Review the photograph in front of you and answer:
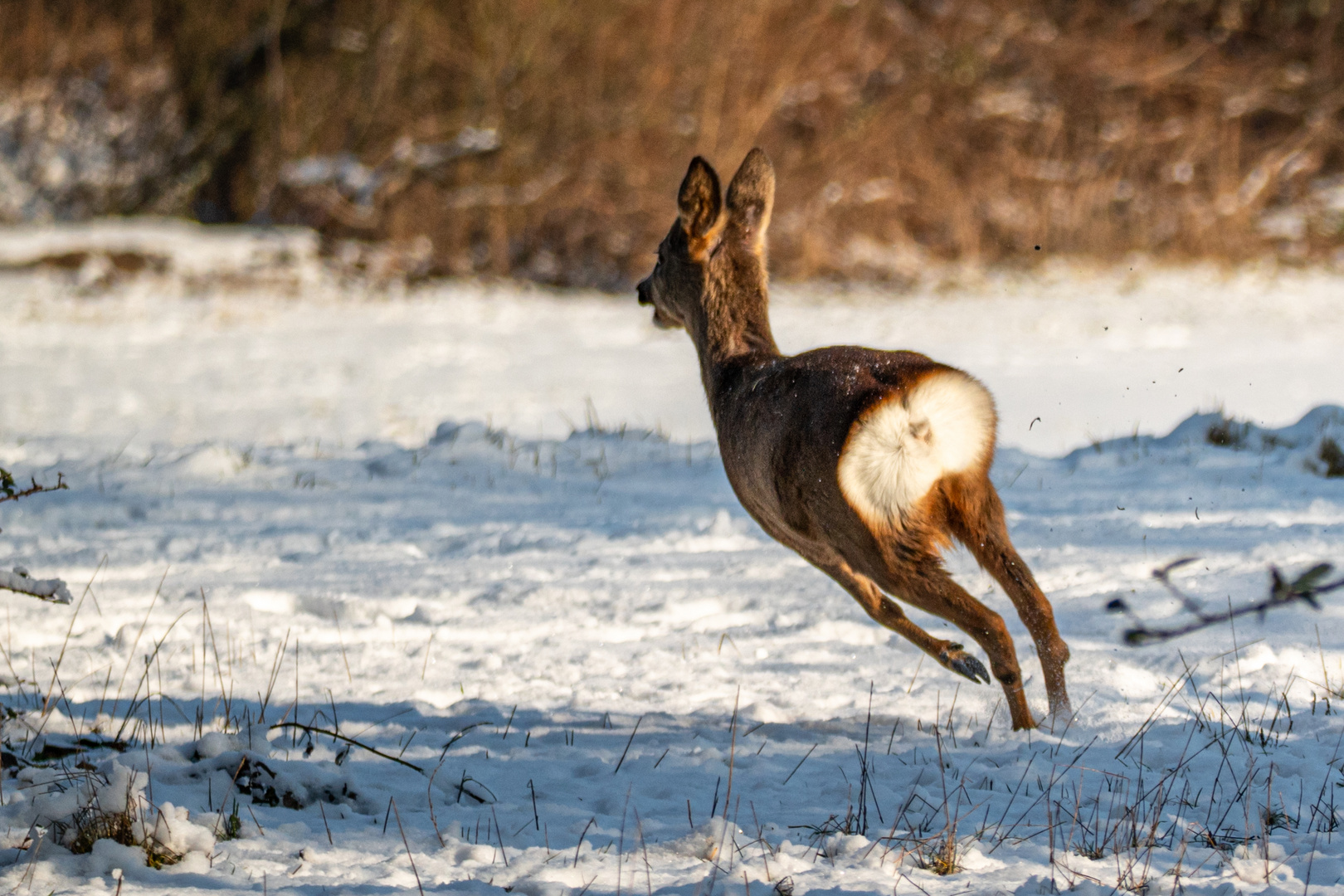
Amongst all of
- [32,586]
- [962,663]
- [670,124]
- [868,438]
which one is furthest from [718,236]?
[670,124]

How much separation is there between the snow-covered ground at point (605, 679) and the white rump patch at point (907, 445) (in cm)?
44

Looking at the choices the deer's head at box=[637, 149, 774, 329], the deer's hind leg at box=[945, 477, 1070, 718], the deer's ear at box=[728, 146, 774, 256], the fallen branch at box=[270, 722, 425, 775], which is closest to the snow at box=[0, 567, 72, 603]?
the fallen branch at box=[270, 722, 425, 775]

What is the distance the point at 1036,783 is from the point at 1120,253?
18266mm

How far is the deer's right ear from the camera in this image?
14.9 ft

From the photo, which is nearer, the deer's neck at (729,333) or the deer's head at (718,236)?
the deer's neck at (729,333)


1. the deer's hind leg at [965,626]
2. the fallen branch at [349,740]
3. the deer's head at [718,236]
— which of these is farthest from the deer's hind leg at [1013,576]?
the fallen branch at [349,740]

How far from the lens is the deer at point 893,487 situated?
10.9ft

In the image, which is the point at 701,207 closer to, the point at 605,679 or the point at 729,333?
the point at 729,333

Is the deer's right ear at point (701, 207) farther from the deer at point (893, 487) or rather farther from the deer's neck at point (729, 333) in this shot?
the deer at point (893, 487)

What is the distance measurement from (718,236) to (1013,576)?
5.83 feet

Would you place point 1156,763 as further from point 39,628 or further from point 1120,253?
point 1120,253

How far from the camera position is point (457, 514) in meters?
6.18

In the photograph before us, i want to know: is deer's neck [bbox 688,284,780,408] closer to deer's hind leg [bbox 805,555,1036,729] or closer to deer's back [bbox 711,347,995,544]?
deer's back [bbox 711,347,995,544]

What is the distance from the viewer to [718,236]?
4688mm
